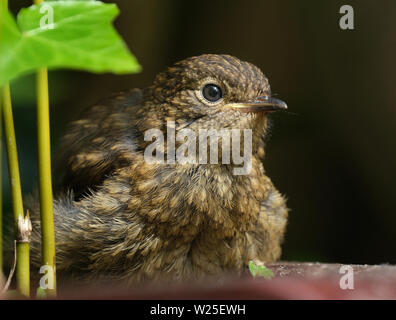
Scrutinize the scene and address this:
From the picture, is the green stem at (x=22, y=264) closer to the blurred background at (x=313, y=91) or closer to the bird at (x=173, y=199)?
the bird at (x=173, y=199)

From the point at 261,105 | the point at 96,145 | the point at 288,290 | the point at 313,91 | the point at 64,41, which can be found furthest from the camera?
the point at 313,91

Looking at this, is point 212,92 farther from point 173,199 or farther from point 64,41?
point 64,41

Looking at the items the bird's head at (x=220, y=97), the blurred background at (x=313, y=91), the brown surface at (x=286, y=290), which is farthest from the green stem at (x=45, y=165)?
the blurred background at (x=313, y=91)

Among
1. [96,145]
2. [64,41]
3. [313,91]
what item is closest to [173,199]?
[96,145]

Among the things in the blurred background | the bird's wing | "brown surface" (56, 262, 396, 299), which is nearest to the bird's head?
the bird's wing
